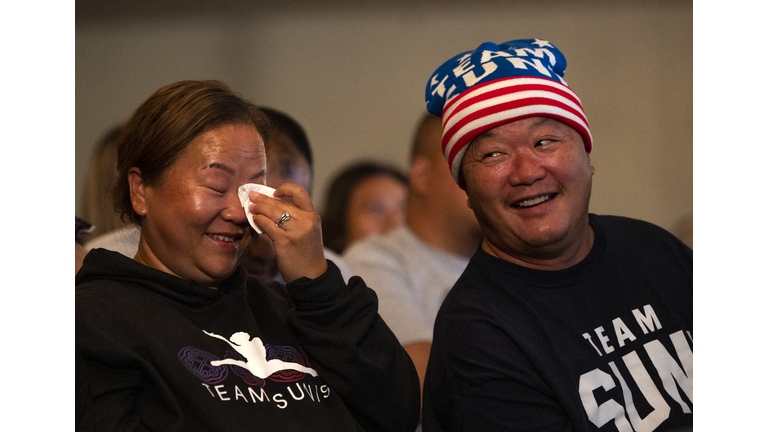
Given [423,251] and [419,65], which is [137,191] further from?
[419,65]

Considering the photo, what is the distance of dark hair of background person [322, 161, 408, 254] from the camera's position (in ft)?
10.6

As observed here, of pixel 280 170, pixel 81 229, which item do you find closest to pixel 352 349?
pixel 81 229

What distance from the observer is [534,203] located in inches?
52.8

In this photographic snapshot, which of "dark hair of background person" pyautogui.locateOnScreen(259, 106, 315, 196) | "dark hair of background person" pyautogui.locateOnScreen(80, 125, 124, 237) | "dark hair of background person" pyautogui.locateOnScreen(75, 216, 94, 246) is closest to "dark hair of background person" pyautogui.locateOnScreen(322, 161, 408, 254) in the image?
"dark hair of background person" pyautogui.locateOnScreen(259, 106, 315, 196)

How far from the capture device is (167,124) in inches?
51.5

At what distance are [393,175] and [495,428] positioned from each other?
7.30 ft

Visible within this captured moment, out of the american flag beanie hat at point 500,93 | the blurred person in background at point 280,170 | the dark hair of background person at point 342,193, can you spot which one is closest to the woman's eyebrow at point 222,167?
the american flag beanie hat at point 500,93

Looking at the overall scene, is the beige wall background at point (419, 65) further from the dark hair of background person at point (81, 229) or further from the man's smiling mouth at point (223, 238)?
the man's smiling mouth at point (223, 238)

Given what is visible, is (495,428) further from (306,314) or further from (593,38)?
(593,38)

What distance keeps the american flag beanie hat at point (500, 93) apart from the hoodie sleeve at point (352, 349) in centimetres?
37

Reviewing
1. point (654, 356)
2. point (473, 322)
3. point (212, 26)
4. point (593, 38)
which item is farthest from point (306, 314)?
point (593, 38)

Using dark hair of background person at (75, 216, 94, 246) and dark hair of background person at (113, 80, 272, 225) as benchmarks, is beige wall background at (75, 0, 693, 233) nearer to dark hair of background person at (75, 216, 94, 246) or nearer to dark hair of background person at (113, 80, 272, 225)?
dark hair of background person at (75, 216, 94, 246)

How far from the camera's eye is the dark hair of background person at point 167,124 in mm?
1298

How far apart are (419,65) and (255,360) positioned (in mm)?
2202
